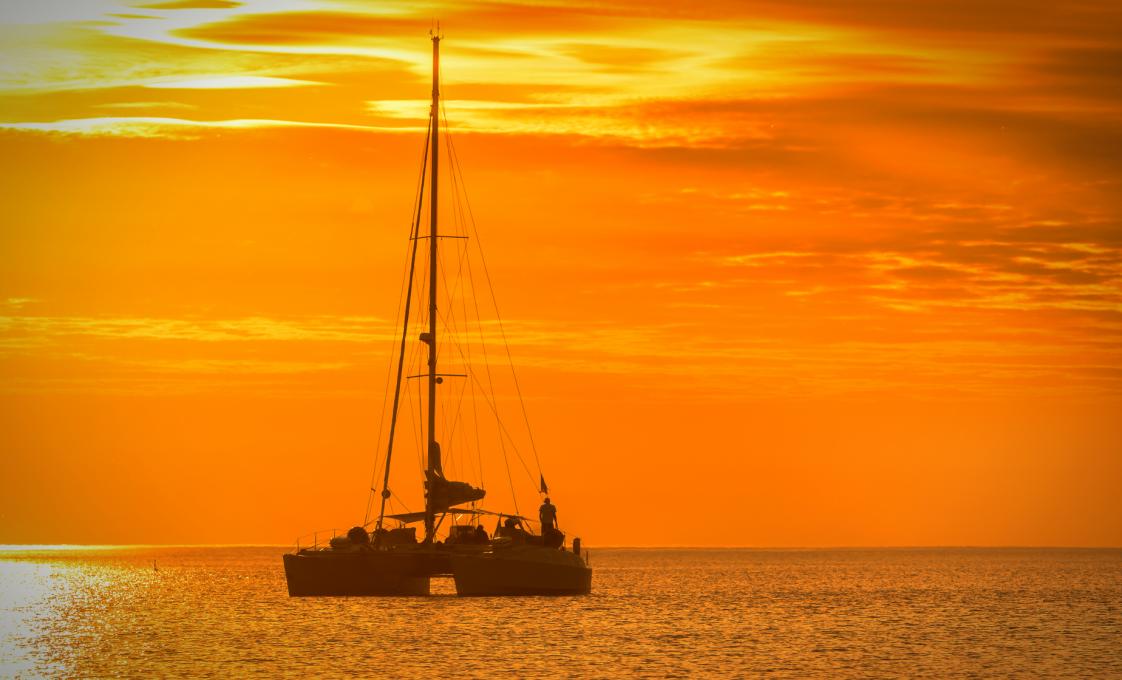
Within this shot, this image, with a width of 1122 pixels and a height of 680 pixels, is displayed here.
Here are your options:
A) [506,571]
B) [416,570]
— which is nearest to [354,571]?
[416,570]

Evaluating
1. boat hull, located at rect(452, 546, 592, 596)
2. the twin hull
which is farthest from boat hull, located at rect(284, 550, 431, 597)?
boat hull, located at rect(452, 546, 592, 596)

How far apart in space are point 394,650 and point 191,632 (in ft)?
59.8

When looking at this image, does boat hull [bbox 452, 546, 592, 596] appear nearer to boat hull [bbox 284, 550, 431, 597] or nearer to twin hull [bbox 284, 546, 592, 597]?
twin hull [bbox 284, 546, 592, 597]

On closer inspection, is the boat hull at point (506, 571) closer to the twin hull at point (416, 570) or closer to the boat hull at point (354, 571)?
the twin hull at point (416, 570)

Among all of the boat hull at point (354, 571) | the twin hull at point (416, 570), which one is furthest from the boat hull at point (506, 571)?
the boat hull at point (354, 571)

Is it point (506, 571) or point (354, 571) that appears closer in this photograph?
point (354, 571)

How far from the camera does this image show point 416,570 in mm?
87062

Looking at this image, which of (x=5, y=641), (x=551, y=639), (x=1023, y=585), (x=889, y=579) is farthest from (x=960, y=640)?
(x=889, y=579)

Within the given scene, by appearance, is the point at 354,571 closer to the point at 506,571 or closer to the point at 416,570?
the point at 416,570

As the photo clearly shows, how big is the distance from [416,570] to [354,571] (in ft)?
10.9

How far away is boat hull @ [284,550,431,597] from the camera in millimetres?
85625

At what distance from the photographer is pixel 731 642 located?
82438 millimetres

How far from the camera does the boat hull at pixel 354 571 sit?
281 ft

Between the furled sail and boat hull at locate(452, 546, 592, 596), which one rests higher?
the furled sail
